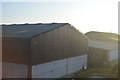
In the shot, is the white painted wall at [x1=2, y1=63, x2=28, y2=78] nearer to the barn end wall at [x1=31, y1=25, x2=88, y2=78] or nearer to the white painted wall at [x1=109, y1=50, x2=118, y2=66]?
the barn end wall at [x1=31, y1=25, x2=88, y2=78]

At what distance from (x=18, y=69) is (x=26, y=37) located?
2.94 meters

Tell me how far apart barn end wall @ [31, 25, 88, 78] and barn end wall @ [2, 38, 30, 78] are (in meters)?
0.61

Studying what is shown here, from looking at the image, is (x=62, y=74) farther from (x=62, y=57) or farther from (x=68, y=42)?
(x=68, y=42)

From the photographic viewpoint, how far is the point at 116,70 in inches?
878

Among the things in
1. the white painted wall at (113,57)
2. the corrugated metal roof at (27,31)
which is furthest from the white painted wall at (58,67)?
the white painted wall at (113,57)

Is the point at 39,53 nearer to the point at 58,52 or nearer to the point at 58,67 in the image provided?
the point at 58,52

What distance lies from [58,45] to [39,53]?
329 centimetres

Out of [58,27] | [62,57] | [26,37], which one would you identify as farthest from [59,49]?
[26,37]

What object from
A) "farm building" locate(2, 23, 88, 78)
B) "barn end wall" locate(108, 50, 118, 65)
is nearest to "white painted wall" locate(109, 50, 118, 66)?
"barn end wall" locate(108, 50, 118, 65)

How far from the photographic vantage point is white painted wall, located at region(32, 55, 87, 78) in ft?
51.9

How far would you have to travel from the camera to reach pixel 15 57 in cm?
1561

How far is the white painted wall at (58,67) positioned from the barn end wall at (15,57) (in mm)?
1056

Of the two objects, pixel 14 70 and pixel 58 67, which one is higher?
pixel 14 70

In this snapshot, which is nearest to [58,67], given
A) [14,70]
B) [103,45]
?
[14,70]
